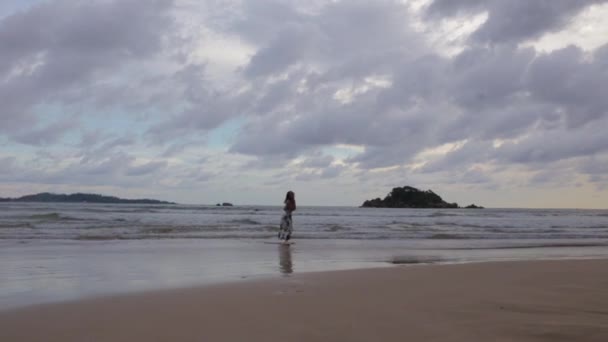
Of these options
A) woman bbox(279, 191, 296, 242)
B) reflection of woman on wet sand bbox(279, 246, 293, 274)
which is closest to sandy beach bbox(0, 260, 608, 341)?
reflection of woman on wet sand bbox(279, 246, 293, 274)

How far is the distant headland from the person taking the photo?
368ft

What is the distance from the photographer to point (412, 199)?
11238 centimetres

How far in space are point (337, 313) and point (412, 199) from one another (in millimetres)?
110047

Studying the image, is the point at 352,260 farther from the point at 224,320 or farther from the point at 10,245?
the point at 10,245

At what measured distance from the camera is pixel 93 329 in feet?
14.2

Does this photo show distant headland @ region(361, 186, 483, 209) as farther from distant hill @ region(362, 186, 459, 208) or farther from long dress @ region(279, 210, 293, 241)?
long dress @ region(279, 210, 293, 241)

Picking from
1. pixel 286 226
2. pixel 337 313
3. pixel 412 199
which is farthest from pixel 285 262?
pixel 412 199

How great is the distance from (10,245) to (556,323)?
13.6 meters

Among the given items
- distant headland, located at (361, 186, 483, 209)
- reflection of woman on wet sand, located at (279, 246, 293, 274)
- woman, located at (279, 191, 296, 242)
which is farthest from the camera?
distant headland, located at (361, 186, 483, 209)

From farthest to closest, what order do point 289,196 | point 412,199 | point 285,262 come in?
1. point 412,199
2. point 289,196
3. point 285,262

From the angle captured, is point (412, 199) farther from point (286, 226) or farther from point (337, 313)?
point (337, 313)

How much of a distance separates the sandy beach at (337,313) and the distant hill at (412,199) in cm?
10658

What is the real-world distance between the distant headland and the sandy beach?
10658cm

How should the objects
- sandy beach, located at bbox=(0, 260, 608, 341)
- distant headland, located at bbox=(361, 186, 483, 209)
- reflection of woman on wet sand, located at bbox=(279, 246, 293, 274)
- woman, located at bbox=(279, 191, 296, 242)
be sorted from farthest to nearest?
distant headland, located at bbox=(361, 186, 483, 209), woman, located at bbox=(279, 191, 296, 242), reflection of woman on wet sand, located at bbox=(279, 246, 293, 274), sandy beach, located at bbox=(0, 260, 608, 341)
